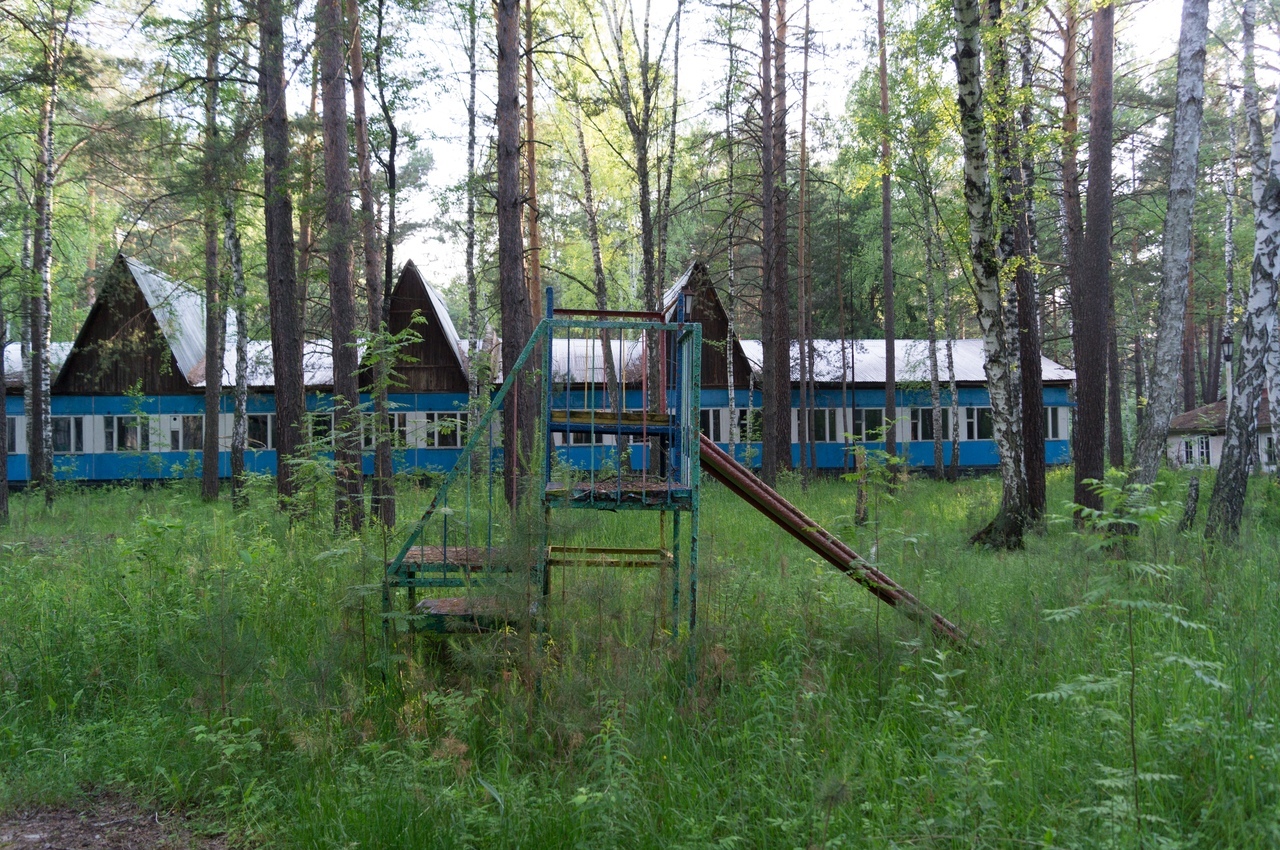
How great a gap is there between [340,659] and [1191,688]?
4.87 metres

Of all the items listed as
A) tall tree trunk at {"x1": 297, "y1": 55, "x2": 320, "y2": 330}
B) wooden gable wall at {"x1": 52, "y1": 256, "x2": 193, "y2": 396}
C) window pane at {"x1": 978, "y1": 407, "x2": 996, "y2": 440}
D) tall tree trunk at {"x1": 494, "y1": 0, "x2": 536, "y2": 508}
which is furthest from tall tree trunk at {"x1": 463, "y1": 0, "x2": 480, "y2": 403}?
window pane at {"x1": 978, "y1": 407, "x2": 996, "y2": 440}

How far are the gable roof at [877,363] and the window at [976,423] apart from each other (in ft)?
3.70

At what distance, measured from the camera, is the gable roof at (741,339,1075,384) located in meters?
27.3

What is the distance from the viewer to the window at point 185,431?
25.4 metres

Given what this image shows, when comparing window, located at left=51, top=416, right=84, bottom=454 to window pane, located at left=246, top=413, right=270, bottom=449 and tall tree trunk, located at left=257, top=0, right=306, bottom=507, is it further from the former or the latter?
tall tree trunk, located at left=257, top=0, right=306, bottom=507

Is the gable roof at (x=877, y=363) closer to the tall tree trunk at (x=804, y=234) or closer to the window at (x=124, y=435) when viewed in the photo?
the tall tree trunk at (x=804, y=234)

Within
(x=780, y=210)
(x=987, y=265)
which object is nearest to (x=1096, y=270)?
(x=987, y=265)

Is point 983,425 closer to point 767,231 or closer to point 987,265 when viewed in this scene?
point 767,231

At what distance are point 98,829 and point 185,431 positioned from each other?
80.2 feet

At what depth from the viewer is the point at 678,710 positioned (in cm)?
470

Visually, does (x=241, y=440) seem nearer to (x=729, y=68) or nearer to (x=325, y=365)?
(x=325, y=365)

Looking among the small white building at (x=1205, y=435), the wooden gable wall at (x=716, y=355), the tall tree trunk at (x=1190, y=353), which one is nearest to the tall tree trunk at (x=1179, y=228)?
the wooden gable wall at (x=716, y=355)

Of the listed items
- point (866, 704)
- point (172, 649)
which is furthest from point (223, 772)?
point (866, 704)

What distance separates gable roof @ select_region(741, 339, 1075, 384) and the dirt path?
76.6ft
